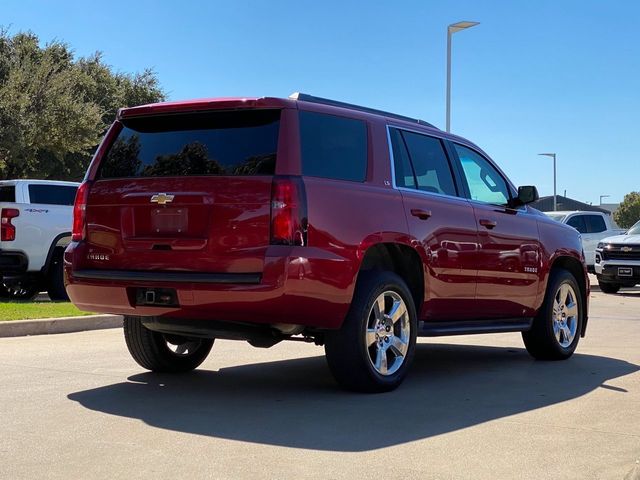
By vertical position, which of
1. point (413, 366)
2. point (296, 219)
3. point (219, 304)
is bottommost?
point (413, 366)

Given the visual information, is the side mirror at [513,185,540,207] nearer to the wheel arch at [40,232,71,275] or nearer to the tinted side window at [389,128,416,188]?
the tinted side window at [389,128,416,188]

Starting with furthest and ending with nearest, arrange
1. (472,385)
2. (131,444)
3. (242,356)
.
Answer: (242,356) < (472,385) < (131,444)

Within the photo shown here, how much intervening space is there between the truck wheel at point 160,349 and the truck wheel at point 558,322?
312 cm

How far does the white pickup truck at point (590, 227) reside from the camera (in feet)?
80.0

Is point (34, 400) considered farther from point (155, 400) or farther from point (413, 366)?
point (413, 366)

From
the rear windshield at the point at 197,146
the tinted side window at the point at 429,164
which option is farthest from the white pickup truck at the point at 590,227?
the rear windshield at the point at 197,146

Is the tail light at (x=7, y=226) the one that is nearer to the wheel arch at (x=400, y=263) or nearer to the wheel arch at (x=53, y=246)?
the wheel arch at (x=53, y=246)

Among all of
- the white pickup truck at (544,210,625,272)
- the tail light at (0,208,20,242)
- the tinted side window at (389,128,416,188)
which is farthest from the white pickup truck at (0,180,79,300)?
the white pickup truck at (544,210,625,272)

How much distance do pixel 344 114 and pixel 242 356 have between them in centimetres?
294

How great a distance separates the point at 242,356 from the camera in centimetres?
827

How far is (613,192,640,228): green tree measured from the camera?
105062mm

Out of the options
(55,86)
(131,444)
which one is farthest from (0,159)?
(131,444)

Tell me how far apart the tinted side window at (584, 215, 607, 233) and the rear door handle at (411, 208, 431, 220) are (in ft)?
64.0

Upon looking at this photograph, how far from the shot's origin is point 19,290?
15.3m
